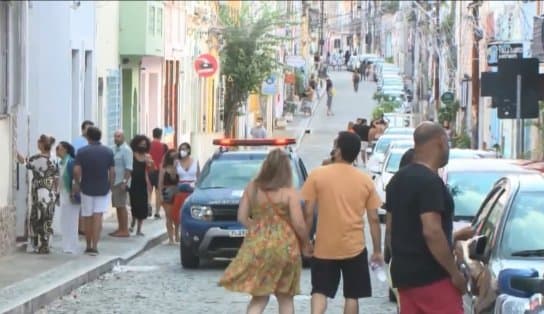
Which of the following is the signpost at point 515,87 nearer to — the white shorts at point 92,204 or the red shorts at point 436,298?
the white shorts at point 92,204

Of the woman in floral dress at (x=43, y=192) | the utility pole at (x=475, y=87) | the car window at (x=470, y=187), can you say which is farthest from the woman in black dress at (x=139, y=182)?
the utility pole at (x=475, y=87)

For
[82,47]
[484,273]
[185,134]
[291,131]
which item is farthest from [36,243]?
[291,131]

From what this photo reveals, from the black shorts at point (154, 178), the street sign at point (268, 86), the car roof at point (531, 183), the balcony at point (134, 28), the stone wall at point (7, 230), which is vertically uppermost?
the balcony at point (134, 28)

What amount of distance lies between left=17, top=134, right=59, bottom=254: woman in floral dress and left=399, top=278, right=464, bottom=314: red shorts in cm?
1097

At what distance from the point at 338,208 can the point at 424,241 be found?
2514mm

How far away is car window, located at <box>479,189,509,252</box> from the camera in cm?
884

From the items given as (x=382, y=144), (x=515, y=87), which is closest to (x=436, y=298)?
(x=515, y=87)

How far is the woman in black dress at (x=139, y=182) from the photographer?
867 inches

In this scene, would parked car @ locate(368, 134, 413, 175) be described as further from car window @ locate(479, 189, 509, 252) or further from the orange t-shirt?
car window @ locate(479, 189, 509, 252)

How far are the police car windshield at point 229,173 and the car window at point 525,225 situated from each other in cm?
958

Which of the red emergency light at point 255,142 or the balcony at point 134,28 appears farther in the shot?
the balcony at point 134,28

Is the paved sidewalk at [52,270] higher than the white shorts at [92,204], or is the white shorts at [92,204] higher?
the white shorts at [92,204]

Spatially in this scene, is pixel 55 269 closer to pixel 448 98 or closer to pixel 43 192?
pixel 43 192

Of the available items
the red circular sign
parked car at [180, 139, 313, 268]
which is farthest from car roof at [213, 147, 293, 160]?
the red circular sign
